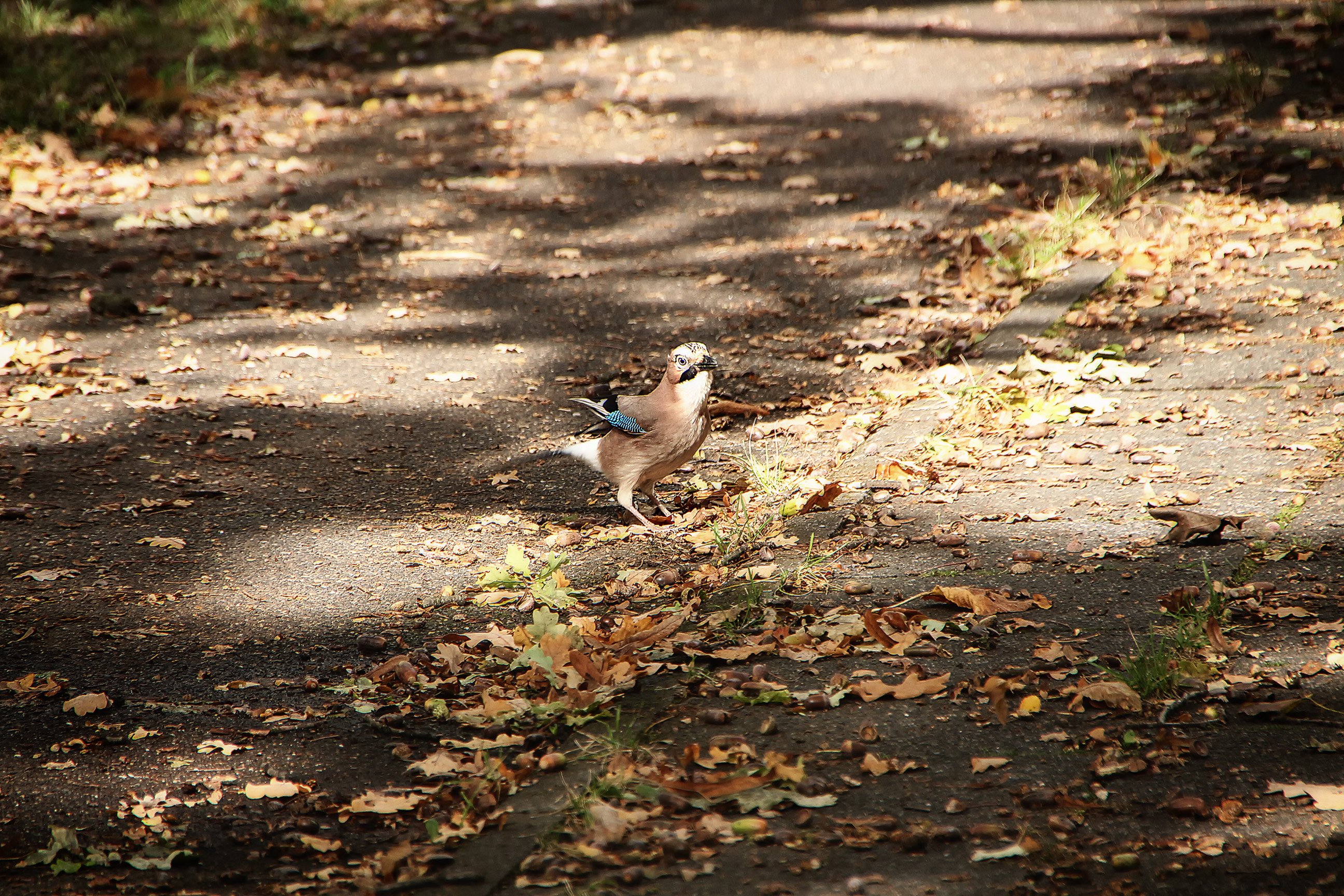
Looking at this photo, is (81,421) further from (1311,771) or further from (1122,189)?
(1122,189)

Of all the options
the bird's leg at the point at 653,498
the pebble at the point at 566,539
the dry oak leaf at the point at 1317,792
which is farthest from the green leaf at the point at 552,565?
the dry oak leaf at the point at 1317,792

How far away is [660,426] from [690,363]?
259 mm

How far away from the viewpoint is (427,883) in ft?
8.27

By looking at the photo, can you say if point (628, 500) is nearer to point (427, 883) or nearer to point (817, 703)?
point (817, 703)

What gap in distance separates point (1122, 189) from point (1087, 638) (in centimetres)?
433

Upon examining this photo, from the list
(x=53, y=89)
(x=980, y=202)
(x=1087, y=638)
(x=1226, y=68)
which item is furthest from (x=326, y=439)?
(x=1226, y=68)

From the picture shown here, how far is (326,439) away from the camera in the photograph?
5.40 meters

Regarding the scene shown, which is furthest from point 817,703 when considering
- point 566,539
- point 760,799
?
point 566,539

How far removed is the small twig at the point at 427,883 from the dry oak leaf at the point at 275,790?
54 cm

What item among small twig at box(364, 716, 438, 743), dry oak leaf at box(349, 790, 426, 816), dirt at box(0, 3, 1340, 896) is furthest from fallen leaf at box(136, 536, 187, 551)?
dry oak leaf at box(349, 790, 426, 816)

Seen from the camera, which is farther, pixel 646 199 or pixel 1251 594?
pixel 646 199

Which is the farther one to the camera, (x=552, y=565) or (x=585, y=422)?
(x=585, y=422)

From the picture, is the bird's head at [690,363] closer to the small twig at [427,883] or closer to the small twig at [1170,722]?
the small twig at [1170,722]

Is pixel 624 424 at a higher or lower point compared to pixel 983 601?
higher
